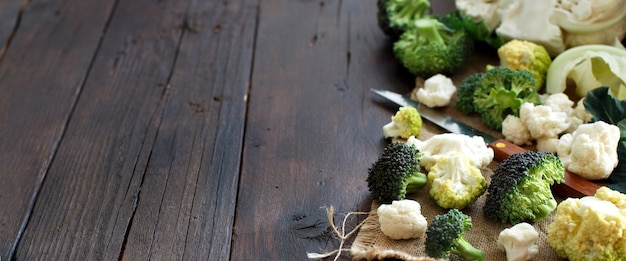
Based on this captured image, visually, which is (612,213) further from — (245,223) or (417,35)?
(417,35)

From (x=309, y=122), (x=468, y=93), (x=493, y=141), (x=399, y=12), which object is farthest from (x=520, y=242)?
(x=399, y=12)

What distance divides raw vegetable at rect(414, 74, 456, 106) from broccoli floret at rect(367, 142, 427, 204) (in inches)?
11.4

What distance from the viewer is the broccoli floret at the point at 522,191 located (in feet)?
4.20

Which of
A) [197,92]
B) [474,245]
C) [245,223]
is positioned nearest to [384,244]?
[474,245]

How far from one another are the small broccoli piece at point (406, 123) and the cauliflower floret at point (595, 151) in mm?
329

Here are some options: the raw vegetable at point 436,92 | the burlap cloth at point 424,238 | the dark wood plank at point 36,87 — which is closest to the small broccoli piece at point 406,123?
the raw vegetable at point 436,92

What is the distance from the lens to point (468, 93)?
165 centimetres

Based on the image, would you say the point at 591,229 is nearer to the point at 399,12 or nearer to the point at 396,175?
the point at 396,175

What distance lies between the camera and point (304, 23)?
2094 millimetres

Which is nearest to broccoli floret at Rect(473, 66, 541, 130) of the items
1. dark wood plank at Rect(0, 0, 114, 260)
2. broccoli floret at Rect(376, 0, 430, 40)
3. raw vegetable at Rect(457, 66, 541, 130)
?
raw vegetable at Rect(457, 66, 541, 130)

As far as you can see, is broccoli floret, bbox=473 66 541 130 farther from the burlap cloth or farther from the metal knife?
the burlap cloth

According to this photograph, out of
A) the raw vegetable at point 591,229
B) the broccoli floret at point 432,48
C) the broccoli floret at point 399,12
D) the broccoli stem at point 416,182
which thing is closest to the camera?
the raw vegetable at point 591,229

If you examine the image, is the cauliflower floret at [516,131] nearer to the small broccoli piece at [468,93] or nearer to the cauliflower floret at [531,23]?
the small broccoli piece at [468,93]

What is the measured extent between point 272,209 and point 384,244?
24 centimetres
